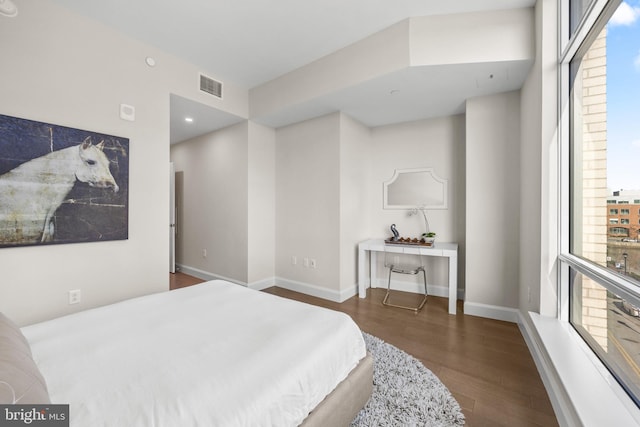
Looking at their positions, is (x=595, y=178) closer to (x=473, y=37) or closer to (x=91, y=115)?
(x=473, y=37)

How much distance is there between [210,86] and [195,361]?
3.19 m

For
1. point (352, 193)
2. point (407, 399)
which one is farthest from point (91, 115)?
point (407, 399)

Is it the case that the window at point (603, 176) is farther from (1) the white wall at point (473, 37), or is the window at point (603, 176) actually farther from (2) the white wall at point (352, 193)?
(2) the white wall at point (352, 193)

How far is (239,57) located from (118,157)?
5.42 feet

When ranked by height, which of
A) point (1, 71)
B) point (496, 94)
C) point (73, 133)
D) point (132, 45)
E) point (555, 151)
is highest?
point (132, 45)

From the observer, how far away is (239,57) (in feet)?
9.72

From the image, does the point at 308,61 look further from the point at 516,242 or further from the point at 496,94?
the point at 516,242

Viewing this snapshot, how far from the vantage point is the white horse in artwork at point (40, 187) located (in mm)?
1934

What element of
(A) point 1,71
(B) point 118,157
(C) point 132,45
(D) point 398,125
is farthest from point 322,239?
(A) point 1,71

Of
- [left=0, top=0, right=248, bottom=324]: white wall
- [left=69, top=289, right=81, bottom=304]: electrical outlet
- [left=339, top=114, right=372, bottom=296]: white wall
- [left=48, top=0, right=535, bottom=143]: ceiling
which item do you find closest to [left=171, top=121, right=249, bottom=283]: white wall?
[left=48, top=0, right=535, bottom=143]: ceiling

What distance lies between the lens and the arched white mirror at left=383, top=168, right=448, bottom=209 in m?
3.61

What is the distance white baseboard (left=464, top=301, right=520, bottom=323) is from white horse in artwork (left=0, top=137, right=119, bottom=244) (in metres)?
3.95

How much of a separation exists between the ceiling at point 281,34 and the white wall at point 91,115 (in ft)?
0.72

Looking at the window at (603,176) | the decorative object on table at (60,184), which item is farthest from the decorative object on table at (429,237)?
the decorative object on table at (60,184)
